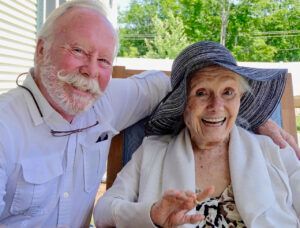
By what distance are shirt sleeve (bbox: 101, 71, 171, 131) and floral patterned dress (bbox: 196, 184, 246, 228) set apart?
0.61 m

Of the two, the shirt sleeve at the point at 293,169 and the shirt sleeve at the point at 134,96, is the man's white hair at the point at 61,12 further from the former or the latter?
the shirt sleeve at the point at 293,169

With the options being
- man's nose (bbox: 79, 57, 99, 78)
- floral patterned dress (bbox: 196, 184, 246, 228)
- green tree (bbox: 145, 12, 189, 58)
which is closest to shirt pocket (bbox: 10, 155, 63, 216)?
man's nose (bbox: 79, 57, 99, 78)

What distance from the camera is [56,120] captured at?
5.08 feet

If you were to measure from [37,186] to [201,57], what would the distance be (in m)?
0.86

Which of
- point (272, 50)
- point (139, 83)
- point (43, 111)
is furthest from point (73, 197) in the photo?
point (272, 50)

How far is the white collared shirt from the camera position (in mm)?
1426

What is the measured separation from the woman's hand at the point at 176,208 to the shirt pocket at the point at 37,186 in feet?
1.52

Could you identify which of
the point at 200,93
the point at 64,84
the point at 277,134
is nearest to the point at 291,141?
the point at 277,134

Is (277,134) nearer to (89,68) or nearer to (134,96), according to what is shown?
(134,96)

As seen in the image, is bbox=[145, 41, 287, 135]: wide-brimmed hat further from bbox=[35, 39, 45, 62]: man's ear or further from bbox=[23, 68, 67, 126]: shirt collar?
bbox=[35, 39, 45, 62]: man's ear

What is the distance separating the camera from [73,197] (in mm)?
1614

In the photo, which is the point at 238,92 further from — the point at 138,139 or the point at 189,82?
the point at 138,139

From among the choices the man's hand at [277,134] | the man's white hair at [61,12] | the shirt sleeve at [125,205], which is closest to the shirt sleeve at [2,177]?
the shirt sleeve at [125,205]

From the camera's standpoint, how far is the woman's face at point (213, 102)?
64.2 inches
